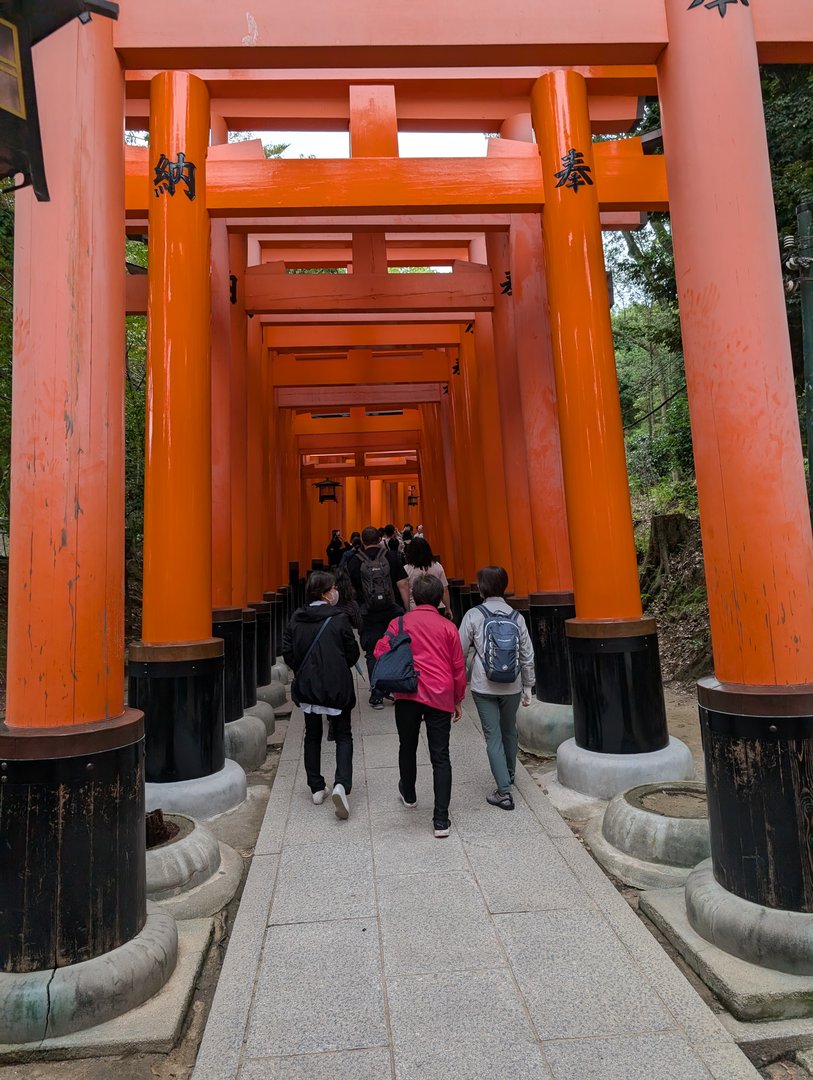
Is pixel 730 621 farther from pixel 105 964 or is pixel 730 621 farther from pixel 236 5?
pixel 236 5

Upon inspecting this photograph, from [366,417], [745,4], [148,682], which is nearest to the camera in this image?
[745,4]

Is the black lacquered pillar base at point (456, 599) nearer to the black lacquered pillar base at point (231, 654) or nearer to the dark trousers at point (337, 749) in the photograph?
the black lacquered pillar base at point (231, 654)

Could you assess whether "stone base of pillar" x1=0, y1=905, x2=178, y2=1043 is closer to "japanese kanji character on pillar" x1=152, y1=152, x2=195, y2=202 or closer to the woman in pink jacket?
the woman in pink jacket

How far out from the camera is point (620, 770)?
4512mm

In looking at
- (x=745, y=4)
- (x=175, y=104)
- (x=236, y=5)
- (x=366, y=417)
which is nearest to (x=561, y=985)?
(x=745, y=4)

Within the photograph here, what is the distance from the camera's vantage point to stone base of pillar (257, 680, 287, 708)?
303 inches

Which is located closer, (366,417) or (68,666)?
(68,666)

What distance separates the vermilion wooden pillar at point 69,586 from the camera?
246cm

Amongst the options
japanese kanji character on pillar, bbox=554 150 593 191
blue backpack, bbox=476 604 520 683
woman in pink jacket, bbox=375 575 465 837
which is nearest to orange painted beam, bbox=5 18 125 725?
woman in pink jacket, bbox=375 575 465 837

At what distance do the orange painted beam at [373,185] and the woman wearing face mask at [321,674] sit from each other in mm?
3113

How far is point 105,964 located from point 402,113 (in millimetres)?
7297

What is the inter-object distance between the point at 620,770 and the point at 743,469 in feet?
7.78

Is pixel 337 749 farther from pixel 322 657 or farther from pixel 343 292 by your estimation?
pixel 343 292

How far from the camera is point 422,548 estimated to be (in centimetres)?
615
